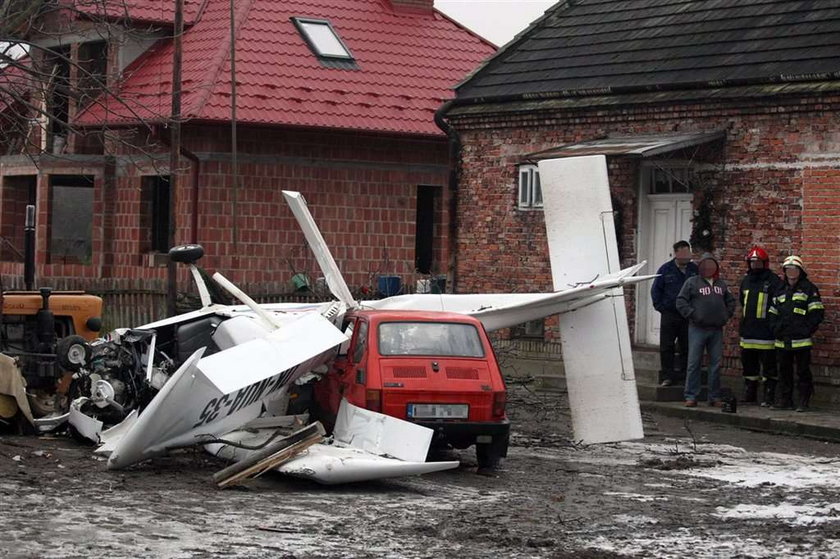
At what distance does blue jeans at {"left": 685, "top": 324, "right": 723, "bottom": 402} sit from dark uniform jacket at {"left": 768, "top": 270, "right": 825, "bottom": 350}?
102 centimetres

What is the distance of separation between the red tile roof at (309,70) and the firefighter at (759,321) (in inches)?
475

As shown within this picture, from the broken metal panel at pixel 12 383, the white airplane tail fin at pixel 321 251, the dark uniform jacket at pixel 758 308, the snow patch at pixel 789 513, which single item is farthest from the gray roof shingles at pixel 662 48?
the broken metal panel at pixel 12 383

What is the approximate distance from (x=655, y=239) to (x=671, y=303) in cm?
217

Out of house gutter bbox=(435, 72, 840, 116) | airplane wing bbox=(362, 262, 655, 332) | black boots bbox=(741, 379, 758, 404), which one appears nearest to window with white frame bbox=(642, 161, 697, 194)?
house gutter bbox=(435, 72, 840, 116)

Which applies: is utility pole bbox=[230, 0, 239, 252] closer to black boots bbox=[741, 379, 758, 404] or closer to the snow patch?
black boots bbox=[741, 379, 758, 404]

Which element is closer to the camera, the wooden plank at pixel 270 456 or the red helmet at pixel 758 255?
the wooden plank at pixel 270 456

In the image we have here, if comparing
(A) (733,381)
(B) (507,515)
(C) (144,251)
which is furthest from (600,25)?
(B) (507,515)

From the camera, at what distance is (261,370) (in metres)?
13.5

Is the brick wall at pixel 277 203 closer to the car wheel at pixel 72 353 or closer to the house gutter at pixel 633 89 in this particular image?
the house gutter at pixel 633 89

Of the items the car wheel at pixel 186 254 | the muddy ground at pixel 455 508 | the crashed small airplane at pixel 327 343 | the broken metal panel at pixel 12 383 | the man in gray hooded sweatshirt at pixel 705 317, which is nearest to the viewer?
the muddy ground at pixel 455 508

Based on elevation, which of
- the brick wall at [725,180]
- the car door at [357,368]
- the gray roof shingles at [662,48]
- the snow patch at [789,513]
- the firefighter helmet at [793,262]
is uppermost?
the gray roof shingles at [662,48]

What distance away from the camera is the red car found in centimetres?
1368

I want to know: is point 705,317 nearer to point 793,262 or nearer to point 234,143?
point 793,262

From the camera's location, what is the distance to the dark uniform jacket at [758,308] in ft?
63.8
